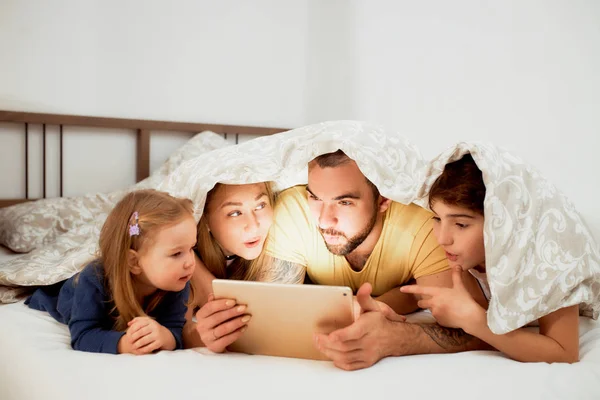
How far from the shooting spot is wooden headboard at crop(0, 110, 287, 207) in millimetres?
2236

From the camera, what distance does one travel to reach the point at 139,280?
3.31ft

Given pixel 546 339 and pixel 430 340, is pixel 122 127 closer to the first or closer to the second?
pixel 430 340

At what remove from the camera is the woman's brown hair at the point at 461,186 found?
0.89 m

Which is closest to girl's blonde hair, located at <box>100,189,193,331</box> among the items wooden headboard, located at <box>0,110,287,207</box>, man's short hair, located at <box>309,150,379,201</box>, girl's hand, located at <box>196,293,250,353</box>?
girl's hand, located at <box>196,293,250,353</box>

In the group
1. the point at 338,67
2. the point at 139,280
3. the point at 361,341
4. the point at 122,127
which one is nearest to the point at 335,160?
the point at 361,341

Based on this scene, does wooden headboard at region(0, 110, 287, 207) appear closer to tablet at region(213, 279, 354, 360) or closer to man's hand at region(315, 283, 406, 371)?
tablet at region(213, 279, 354, 360)

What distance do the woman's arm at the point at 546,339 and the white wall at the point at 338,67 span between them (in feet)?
1.71

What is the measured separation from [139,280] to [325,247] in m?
0.33

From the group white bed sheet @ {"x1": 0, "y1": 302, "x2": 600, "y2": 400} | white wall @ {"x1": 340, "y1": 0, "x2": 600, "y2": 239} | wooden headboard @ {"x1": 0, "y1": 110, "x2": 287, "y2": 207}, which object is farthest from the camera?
wooden headboard @ {"x1": 0, "y1": 110, "x2": 287, "y2": 207}

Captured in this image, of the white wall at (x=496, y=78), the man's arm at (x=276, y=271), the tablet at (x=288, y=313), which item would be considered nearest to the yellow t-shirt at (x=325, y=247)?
the man's arm at (x=276, y=271)

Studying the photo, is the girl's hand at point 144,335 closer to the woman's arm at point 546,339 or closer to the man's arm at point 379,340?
the man's arm at point 379,340

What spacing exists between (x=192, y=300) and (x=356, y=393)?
0.41m

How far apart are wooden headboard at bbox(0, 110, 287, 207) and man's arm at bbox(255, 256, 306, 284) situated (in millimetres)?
1624

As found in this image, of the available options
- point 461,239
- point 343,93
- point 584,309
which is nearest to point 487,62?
point 343,93
